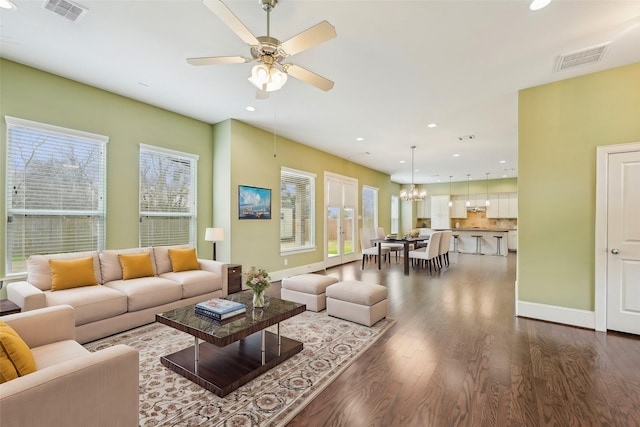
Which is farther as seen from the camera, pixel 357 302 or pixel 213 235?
pixel 213 235

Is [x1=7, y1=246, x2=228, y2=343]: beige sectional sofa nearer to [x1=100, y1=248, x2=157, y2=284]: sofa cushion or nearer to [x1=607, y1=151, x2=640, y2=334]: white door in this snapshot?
[x1=100, y1=248, x2=157, y2=284]: sofa cushion

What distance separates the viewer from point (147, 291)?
3.36m

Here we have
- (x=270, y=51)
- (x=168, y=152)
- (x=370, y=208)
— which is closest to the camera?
(x=270, y=51)

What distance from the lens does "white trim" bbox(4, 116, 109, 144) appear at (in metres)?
3.22

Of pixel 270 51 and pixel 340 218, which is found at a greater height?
pixel 270 51

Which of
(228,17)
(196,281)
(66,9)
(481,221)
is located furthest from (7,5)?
(481,221)

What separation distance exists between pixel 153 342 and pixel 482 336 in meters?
3.61

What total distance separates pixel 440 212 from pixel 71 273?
12.5m

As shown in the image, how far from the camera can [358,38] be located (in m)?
2.75

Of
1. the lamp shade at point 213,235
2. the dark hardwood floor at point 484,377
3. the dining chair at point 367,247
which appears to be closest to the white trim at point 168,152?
the lamp shade at point 213,235

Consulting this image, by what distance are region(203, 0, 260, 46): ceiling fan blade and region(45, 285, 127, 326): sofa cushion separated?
2972 mm

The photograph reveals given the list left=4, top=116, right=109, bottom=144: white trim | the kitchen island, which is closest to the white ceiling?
left=4, top=116, right=109, bottom=144: white trim

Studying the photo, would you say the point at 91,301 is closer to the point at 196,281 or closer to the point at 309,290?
the point at 196,281

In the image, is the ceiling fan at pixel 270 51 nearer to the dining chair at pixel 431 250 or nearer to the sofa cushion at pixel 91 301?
→ the sofa cushion at pixel 91 301
